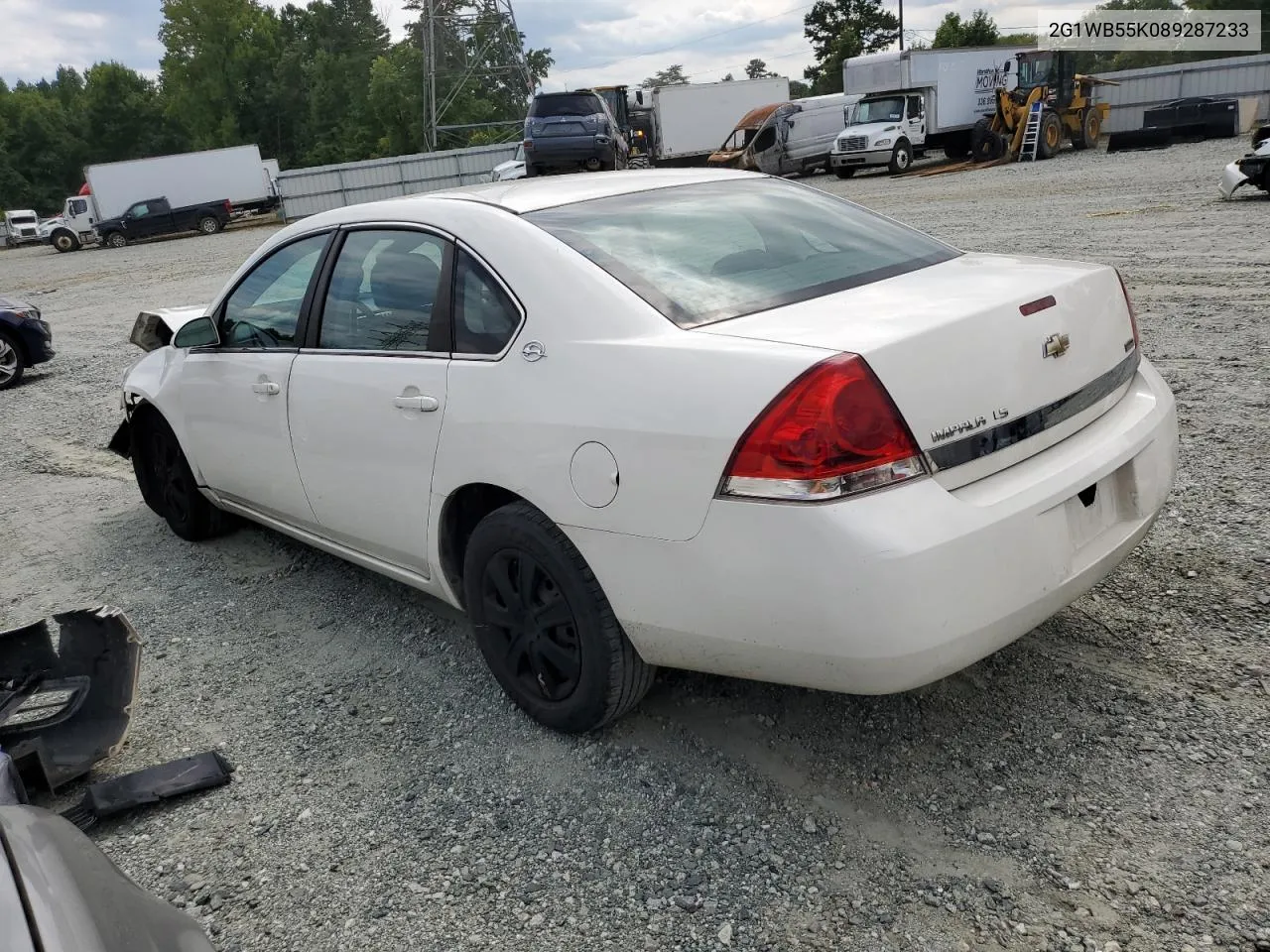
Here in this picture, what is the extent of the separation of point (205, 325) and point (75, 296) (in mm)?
18875

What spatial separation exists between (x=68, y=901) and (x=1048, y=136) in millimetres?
29074

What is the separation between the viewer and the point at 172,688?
12.5 ft

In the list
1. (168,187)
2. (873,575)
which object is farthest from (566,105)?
(873,575)

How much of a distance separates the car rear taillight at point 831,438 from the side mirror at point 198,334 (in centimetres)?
285

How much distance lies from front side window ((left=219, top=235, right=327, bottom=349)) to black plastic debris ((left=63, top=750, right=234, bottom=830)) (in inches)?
61.5

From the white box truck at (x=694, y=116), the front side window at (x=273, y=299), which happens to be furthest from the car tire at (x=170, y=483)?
the white box truck at (x=694, y=116)

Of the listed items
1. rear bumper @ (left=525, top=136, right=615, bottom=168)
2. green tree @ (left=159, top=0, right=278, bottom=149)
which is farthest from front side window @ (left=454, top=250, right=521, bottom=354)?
green tree @ (left=159, top=0, right=278, bottom=149)

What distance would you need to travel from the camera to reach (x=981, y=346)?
2.57 meters

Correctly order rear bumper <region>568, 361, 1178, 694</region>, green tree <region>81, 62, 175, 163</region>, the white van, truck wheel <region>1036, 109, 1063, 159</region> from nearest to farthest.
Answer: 1. rear bumper <region>568, 361, 1178, 694</region>
2. truck wheel <region>1036, 109, 1063, 159</region>
3. the white van
4. green tree <region>81, 62, 175, 163</region>

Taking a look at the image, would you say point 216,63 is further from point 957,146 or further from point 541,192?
point 541,192

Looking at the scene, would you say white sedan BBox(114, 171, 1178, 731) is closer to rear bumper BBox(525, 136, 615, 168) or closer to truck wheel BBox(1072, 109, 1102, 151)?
rear bumper BBox(525, 136, 615, 168)

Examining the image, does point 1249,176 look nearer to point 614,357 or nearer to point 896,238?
point 896,238

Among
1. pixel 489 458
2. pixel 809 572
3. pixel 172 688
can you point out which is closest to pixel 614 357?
pixel 489 458

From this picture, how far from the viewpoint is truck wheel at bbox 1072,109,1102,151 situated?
28.2 metres
